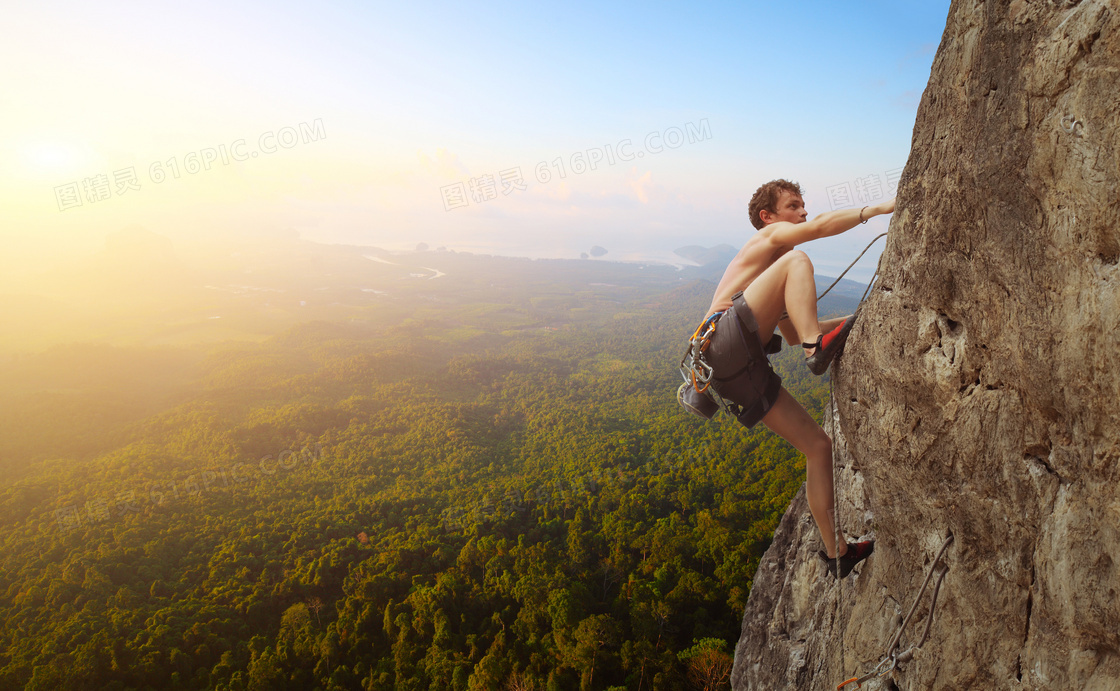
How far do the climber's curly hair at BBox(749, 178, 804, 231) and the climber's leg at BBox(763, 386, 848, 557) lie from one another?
1806mm

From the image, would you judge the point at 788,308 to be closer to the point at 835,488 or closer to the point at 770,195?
the point at 770,195

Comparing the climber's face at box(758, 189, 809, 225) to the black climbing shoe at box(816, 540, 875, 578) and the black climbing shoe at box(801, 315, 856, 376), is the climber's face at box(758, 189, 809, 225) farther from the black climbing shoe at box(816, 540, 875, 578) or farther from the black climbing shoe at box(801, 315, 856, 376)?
the black climbing shoe at box(816, 540, 875, 578)

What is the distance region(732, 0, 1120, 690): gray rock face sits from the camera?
278 cm

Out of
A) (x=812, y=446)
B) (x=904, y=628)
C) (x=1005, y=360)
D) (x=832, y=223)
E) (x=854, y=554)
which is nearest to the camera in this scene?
(x=1005, y=360)

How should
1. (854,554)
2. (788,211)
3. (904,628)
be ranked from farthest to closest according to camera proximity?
1. (854,554)
2. (788,211)
3. (904,628)

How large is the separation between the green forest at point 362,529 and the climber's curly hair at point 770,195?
20159 millimetres

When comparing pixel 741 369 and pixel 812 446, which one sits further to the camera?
pixel 812 446

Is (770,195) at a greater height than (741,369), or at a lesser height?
greater

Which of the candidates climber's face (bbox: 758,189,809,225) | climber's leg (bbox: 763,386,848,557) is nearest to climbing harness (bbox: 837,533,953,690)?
climber's leg (bbox: 763,386,848,557)

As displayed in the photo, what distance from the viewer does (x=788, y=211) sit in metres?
4.61

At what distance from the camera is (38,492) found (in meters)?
41.1

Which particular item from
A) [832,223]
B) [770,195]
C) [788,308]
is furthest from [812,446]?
[770,195]

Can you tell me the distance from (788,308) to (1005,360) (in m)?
1.45

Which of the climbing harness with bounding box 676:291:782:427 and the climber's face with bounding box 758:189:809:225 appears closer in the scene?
the climbing harness with bounding box 676:291:782:427
